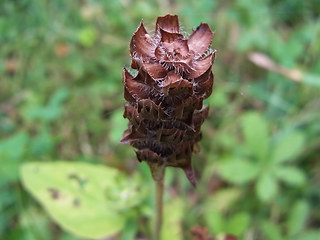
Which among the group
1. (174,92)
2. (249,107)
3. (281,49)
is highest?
(174,92)

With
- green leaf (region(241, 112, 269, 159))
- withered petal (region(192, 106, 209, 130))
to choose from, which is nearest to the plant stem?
withered petal (region(192, 106, 209, 130))

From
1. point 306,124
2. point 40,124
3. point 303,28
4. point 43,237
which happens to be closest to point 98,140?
point 40,124

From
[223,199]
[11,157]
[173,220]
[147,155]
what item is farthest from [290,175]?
[11,157]

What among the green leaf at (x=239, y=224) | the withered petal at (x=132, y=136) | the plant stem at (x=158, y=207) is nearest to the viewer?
the withered petal at (x=132, y=136)

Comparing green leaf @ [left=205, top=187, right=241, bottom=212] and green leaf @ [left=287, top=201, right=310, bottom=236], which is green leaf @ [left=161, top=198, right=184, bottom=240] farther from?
green leaf @ [left=287, top=201, right=310, bottom=236]

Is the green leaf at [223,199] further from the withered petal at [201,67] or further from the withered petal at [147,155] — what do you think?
the withered petal at [201,67]

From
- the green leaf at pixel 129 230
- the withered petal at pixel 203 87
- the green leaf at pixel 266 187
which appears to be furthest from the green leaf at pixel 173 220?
the withered petal at pixel 203 87

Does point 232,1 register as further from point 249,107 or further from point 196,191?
point 196,191
